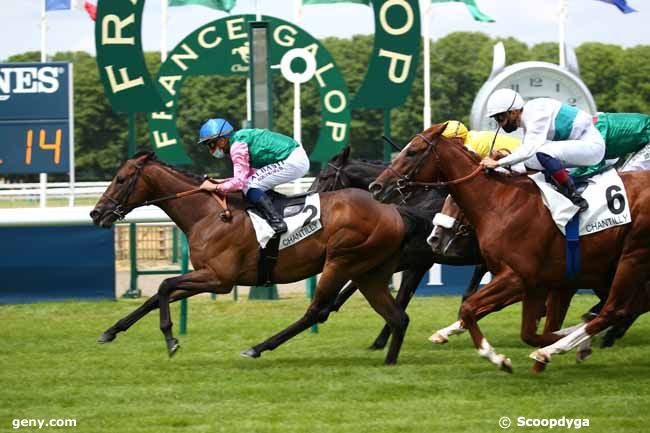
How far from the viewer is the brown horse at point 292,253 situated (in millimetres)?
8633

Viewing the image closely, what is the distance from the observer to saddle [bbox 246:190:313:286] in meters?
8.72

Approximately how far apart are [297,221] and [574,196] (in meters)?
2.04

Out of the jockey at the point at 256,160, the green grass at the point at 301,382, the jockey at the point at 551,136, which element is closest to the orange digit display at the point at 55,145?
the green grass at the point at 301,382

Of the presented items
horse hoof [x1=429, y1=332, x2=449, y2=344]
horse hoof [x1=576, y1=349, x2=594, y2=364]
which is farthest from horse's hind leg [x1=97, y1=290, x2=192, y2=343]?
horse hoof [x1=576, y1=349, x2=594, y2=364]

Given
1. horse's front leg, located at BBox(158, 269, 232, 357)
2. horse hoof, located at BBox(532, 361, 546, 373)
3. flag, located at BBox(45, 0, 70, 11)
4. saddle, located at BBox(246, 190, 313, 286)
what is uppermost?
flag, located at BBox(45, 0, 70, 11)

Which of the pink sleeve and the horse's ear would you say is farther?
the pink sleeve

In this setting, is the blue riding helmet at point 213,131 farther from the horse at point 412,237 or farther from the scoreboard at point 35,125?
the scoreboard at point 35,125

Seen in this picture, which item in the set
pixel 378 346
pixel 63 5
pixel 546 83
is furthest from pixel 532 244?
pixel 63 5

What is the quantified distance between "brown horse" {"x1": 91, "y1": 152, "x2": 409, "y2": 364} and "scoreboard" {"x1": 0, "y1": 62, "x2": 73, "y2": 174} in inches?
193

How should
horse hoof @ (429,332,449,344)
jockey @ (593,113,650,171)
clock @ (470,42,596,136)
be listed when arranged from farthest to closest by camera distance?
clock @ (470,42,596,136) → jockey @ (593,113,650,171) → horse hoof @ (429,332,449,344)

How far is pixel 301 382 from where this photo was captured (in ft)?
25.9

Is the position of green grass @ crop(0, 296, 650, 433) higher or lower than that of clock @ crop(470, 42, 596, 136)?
lower

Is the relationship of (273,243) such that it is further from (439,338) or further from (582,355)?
(582,355)

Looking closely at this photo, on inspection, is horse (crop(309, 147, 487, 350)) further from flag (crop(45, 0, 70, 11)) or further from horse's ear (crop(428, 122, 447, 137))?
flag (crop(45, 0, 70, 11))
